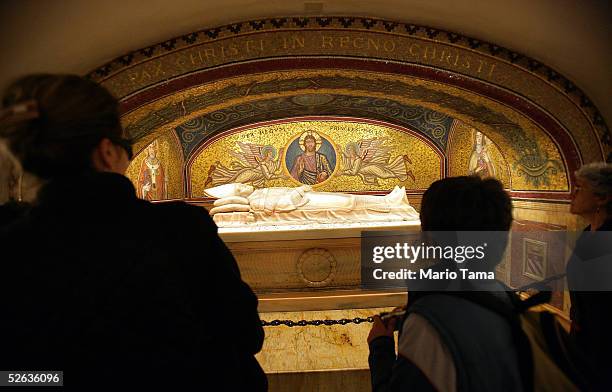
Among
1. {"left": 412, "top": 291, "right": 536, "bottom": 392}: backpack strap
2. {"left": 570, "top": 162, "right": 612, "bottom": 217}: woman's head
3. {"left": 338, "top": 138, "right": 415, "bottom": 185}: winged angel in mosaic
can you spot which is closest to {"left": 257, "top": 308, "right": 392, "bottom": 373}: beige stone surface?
{"left": 570, "top": 162, "right": 612, "bottom": 217}: woman's head

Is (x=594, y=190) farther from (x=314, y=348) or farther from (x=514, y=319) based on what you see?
(x=314, y=348)

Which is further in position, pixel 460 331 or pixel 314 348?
pixel 314 348

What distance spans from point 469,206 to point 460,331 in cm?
36

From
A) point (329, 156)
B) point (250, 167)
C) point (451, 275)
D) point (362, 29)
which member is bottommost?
point (451, 275)

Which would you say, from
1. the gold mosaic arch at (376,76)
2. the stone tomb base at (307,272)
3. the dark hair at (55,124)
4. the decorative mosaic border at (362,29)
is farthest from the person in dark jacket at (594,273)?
the stone tomb base at (307,272)

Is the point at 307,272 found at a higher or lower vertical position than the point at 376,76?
lower

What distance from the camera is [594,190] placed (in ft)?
7.54

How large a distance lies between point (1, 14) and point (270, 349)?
3.67 metres

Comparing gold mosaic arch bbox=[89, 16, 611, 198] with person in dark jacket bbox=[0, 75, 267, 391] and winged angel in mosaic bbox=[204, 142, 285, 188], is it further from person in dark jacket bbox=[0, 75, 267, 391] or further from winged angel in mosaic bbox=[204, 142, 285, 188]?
person in dark jacket bbox=[0, 75, 267, 391]

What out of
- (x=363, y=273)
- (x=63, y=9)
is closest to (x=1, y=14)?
(x=63, y=9)

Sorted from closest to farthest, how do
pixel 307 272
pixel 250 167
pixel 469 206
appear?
pixel 469 206 < pixel 307 272 < pixel 250 167

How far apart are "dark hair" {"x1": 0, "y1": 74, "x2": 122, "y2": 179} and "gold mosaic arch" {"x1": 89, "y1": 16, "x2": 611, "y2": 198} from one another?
3532 millimetres

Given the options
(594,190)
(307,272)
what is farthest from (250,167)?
(594,190)

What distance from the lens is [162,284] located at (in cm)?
88
